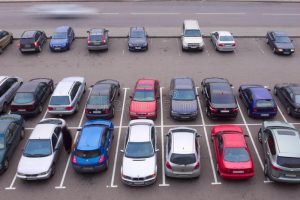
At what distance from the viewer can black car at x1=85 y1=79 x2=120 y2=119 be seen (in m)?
20.4

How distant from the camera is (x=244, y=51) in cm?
2928

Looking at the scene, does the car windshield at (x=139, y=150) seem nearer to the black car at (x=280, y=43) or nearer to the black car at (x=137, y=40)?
the black car at (x=137, y=40)

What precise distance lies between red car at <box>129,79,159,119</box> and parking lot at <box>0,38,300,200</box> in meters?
0.75

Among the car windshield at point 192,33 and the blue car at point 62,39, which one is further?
the car windshield at point 192,33

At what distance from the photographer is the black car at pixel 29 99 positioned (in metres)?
20.8

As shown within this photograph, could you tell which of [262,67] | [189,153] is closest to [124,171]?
[189,153]

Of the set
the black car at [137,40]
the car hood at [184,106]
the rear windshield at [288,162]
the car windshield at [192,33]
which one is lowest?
the car hood at [184,106]

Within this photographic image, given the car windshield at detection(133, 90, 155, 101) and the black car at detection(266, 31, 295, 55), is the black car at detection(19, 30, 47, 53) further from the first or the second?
the black car at detection(266, 31, 295, 55)

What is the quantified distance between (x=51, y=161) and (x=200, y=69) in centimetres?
1322

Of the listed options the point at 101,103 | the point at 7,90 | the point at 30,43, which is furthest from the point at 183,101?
the point at 30,43

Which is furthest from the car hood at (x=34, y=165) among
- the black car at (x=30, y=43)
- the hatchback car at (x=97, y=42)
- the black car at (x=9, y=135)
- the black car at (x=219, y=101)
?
the black car at (x=30, y=43)

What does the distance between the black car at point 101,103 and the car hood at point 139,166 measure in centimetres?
430

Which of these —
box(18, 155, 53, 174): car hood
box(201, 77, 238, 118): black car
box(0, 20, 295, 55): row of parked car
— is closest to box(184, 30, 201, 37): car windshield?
box(0, 20, 295, 55): row of parked car

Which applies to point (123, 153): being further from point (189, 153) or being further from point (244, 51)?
point (244, 51)
